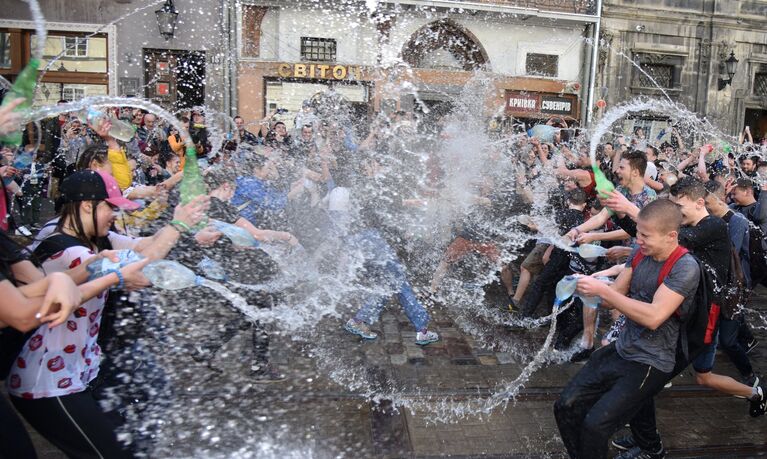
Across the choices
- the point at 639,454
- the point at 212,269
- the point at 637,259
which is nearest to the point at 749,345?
the point at 639,454

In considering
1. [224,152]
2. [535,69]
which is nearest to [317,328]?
[224,152]

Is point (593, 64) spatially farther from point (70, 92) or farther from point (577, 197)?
point (70, 92)

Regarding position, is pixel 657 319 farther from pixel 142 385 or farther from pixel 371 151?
pixel 371 151

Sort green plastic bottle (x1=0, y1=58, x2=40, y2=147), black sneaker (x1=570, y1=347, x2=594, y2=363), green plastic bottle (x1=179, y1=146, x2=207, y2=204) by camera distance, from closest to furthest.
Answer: green plastic bottle (x1=0, y1=58, x2=40, y2=147), green plastic bottle (x1=179, y1=146, x2=207, y2=204), black sneaker (x1=570, y1=347, x2=594, y2=363)

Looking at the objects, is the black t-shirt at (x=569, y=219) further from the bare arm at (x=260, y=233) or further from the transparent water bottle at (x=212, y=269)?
the transparent water bottle at (x=212, y=269)

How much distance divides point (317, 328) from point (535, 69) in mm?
17612

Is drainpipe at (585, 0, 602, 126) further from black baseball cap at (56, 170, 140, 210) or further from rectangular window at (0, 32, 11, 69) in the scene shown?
black baseball cap at (56, 170, 140, 210)

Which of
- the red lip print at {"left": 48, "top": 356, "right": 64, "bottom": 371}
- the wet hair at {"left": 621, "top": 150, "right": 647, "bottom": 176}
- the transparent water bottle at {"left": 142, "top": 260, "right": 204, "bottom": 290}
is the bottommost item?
the red lip print at {"left": 48, "top": 356, "right": 64, "bottom": 371}

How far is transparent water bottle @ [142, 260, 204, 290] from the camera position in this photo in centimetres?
292

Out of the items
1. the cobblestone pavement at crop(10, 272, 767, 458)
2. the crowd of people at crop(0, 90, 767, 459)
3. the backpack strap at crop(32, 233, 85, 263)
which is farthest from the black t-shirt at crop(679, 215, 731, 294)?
the backpack strap at crop(32, 233, 85, 263)

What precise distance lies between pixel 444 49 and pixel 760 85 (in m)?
13.1

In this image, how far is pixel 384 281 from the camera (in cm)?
594

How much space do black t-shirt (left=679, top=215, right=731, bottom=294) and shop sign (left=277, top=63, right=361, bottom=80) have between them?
16338 mm

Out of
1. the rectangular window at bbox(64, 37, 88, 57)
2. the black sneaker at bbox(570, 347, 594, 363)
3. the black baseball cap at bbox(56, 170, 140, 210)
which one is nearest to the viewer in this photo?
the black baseball cap at bbox(56, 170, 140, 210)
